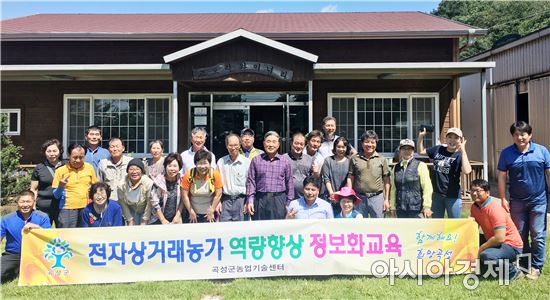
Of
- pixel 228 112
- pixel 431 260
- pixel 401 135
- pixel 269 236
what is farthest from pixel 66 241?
pixel 401 135

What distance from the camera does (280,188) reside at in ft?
15.5

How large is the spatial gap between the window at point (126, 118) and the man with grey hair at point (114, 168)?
5419 mm

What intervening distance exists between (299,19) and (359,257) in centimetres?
1023

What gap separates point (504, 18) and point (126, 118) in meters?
37.5

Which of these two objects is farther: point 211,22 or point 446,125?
point 211,22

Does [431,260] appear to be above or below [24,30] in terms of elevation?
below

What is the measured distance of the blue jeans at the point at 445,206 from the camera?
4829 mm

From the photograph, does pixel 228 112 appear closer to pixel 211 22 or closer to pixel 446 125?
pixel 211 22

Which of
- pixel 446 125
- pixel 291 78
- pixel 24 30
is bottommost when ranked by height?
pixel 446 125

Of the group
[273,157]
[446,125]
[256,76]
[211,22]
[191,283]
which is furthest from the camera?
[211,22]

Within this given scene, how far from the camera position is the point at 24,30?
1052 centimetres

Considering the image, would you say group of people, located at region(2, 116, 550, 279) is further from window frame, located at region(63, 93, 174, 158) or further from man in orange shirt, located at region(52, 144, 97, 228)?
window frame, located at region(63, 93, 174, 158)

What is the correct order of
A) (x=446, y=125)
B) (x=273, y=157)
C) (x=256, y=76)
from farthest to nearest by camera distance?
(x=446, y=125) < (x=256, y=76) < (x=273, y=157)

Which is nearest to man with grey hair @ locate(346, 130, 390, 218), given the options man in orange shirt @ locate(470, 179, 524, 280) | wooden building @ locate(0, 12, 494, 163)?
man in orange shirt @ locate(470, 179, 524, 280)
